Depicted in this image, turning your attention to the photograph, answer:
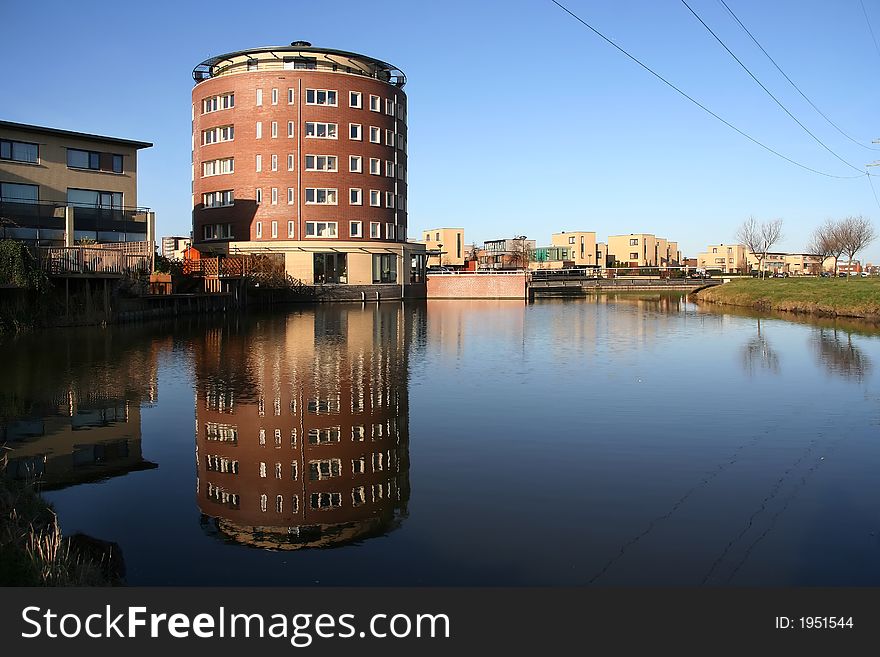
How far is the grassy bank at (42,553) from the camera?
23.5 ft

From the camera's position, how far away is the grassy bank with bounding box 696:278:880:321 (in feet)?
157

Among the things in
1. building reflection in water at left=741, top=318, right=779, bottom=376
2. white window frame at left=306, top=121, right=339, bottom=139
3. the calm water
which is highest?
white window frame at left=306, top=121, right=339, bottom=139

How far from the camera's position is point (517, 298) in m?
76.6

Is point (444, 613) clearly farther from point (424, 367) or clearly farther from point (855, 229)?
point (855, 229)

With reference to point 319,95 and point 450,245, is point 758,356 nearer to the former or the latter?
point 319,95

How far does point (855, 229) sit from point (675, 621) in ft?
372

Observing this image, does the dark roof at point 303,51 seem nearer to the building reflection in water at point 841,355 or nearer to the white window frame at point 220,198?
the white window frame at point 220,198

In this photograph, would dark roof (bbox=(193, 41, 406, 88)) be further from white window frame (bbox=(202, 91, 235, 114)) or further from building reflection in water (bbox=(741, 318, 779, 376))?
building reflection in water (bbox=(741, 318, 779, 376))

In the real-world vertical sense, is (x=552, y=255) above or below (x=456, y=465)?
above

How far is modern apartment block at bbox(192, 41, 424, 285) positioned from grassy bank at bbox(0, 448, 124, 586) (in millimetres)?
55940

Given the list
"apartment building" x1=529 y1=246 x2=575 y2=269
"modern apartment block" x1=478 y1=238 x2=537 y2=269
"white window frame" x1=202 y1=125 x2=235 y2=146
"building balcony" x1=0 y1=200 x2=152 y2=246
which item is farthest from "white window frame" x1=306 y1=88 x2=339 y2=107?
"apartment building" x1=529 y1=246 x2=575 y2=269

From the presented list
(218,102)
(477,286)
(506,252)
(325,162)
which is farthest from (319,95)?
(506,252)

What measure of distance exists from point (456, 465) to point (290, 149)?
184ft

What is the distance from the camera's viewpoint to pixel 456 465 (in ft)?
40.6
